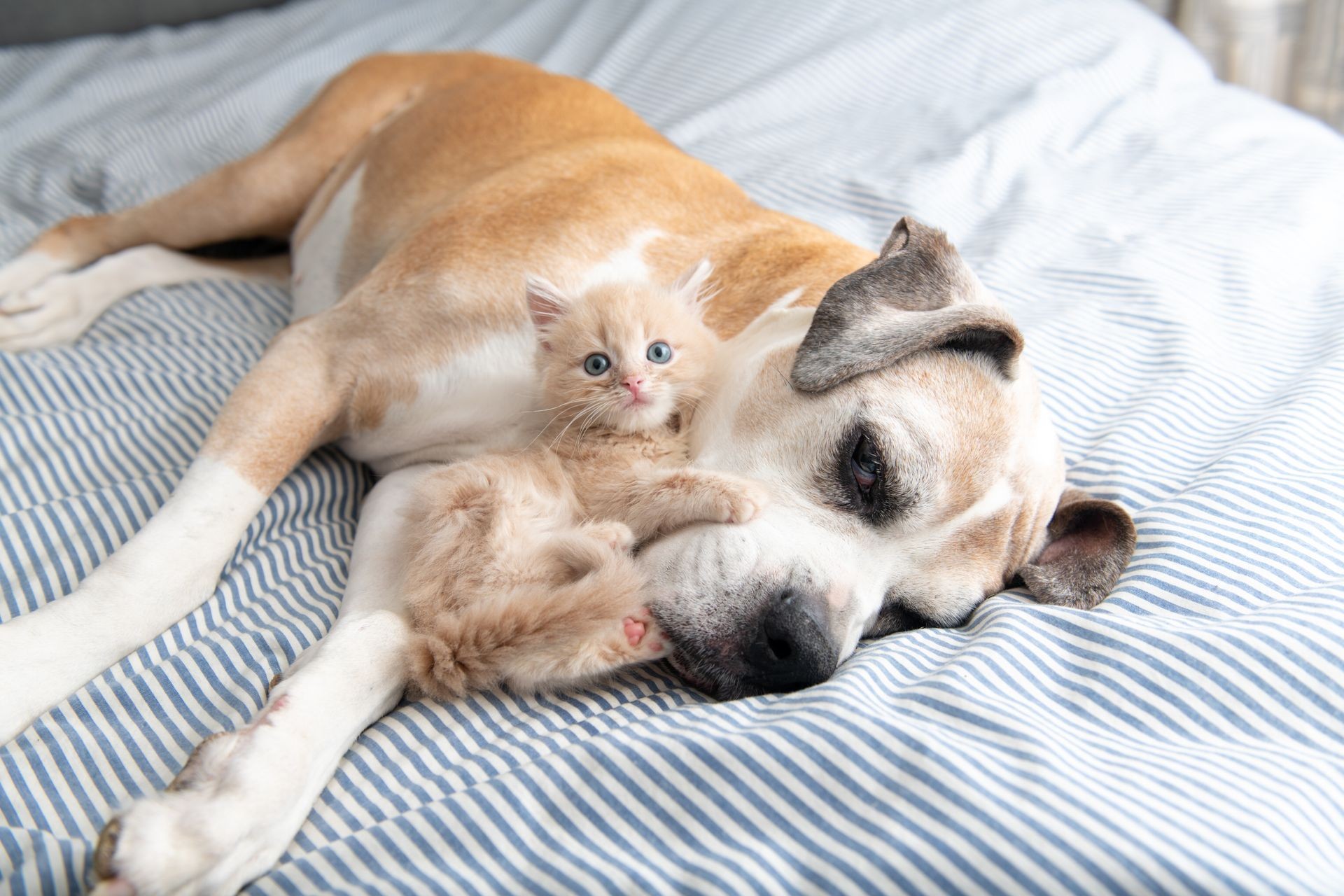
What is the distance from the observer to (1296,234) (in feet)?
8.95

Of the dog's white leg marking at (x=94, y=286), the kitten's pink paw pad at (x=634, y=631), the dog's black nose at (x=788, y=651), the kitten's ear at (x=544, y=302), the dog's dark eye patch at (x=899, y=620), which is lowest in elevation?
the dog's dark eye patch at (x=899, y=620)

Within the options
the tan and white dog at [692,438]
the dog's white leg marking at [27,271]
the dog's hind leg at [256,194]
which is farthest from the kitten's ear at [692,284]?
the dog's white leg marking at [27,271]

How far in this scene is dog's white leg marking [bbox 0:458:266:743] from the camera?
4.70ft

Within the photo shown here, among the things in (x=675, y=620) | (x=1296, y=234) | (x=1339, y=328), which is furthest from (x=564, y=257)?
(x=1296, y=234)

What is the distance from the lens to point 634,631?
141 centimetres

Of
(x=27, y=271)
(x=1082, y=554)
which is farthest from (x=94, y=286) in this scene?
(x=1082, y=554)

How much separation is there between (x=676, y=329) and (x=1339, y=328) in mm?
1671

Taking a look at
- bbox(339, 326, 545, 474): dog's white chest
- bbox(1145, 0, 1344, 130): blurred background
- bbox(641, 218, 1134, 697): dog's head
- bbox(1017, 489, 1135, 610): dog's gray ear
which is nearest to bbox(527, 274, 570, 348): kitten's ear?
bbox(339, 326, 545, 474): dog's white chest

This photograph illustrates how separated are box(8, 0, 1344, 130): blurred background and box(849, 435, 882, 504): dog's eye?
3.97 m

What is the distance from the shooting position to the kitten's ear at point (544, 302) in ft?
5.48

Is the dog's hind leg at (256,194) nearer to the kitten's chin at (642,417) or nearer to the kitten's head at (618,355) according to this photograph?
the kitten's head at (618,355)

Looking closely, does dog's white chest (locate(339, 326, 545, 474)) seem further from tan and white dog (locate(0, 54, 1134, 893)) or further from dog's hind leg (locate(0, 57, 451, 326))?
dog's hind leg (locate(0, 57, 451, 326))

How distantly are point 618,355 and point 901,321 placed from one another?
455 millimetres

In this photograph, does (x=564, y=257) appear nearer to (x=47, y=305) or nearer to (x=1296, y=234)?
(x=47, y=305)
